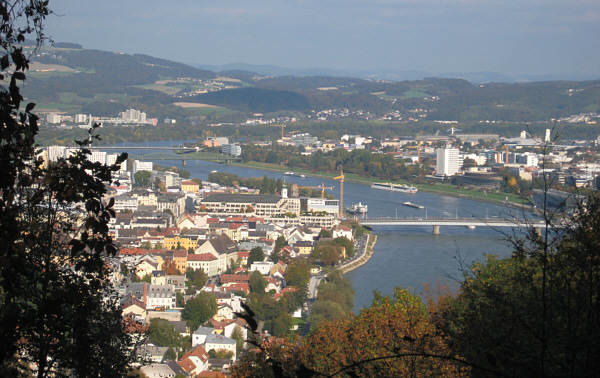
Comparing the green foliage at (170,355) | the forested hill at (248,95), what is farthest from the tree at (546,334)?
the forested hill at (248,95)

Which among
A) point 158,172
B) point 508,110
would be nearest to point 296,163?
point 158,172

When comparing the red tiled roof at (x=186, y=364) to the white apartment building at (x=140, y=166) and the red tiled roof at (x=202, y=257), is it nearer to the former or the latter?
the red tiled roof at (x=202, y=257)

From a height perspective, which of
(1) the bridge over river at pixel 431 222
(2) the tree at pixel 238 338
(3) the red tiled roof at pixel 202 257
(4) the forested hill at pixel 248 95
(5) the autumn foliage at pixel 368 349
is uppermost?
(4) the forested hill at pixel 248 95

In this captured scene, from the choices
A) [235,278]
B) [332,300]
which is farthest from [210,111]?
[332,300]

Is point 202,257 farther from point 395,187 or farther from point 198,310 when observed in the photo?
point 395,187

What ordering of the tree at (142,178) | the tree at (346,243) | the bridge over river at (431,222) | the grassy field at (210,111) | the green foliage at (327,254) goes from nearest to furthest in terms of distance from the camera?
the green foliage at (327,254) → the tree at (346,243) → the bridge over river at (431,222) → the tree at (142,178) → the grassy field at (210,111)

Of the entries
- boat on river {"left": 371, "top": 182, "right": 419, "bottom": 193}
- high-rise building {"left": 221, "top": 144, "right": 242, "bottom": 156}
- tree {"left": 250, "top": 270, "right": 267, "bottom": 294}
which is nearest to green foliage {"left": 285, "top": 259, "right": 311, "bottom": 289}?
tree {"left": 250, "top": 270, "right": 267, "bottom": 294}
